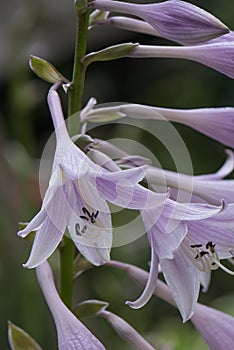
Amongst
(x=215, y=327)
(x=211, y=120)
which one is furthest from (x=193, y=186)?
(x=215, y=327)

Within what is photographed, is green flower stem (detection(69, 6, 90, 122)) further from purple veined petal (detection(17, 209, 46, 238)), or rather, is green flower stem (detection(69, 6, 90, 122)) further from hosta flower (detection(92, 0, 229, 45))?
purple veined petal (detection(17, 209, 46, 238))

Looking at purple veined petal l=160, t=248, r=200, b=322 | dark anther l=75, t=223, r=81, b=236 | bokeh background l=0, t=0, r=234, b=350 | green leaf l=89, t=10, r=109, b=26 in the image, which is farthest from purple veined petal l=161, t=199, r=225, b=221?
bokeh background l=0, t=0, r=234, b=350

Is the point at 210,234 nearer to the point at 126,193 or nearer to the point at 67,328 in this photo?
the point at 126,193

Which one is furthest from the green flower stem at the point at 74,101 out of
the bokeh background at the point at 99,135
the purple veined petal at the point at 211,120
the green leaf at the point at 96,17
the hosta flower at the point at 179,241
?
the bokeh background at the point at 99,135

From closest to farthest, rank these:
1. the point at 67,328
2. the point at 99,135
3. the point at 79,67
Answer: the point at 67,328 → the point at 79,67 → the point at 99,135

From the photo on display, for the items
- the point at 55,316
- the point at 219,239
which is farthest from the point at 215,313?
the point at 55,316

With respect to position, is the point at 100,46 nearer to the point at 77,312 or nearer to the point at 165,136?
the point at 165,136
